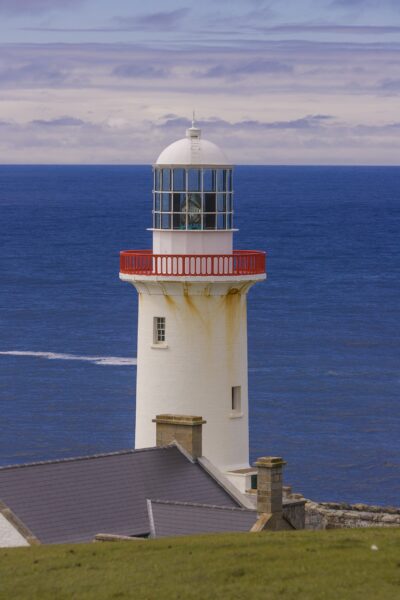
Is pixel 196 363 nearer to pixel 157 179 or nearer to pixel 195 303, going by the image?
pixel 195 303

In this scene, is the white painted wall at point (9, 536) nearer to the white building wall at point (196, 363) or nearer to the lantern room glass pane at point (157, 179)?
the white building wall at point (196, 363)

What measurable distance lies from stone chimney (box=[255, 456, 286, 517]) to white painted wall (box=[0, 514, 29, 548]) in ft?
17.1

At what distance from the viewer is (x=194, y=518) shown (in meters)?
34.3

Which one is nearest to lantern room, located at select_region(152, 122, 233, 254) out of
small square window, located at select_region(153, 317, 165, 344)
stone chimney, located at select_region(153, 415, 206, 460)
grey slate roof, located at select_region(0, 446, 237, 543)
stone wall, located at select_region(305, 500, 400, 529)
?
small square window, located at select_region(153, 317, 165, 344)

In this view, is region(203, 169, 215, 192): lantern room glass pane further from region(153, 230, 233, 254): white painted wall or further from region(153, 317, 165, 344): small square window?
region(153, 317, 165, 344): small square window

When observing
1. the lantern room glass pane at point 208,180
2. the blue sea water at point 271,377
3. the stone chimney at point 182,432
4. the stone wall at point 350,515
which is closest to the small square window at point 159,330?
the stone chimney at point 182,432

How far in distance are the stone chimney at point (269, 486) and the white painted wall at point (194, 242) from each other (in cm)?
771

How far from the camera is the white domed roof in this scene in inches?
1593

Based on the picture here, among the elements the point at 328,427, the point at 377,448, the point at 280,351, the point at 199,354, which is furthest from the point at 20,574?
the point at 280,351

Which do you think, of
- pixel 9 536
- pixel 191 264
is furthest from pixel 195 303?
pixel 9 536

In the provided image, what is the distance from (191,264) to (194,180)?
2.17 meters

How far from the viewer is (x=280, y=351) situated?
113812mm

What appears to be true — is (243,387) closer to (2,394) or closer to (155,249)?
(155,249)

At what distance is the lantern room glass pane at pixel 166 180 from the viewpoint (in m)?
40.6
